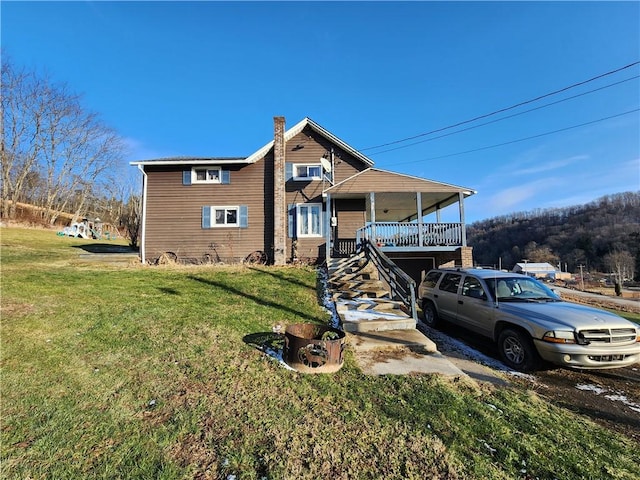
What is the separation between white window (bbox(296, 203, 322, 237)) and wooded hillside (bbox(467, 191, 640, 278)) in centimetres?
6860

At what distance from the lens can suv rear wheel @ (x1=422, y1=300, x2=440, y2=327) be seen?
7746mm

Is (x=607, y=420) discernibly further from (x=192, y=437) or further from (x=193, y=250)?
(x=193, y=250)

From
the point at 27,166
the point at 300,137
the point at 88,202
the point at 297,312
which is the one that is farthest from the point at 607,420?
the point at 88,202

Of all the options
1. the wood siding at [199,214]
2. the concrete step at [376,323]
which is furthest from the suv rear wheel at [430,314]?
the wood siding at [199,214]

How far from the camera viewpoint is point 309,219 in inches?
569

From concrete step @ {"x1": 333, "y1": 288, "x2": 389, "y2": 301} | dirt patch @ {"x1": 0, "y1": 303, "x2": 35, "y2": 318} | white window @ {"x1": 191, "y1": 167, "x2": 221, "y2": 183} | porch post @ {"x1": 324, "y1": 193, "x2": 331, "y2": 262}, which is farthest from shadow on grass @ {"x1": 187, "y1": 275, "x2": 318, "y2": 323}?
white window @ {"x1": 191, "y1": 167, "x2": 221, "y2": 183}

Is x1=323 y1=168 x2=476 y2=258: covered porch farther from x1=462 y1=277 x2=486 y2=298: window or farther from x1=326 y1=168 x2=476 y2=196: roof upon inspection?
x1=462 y1=277 x2=486 y2=298: window

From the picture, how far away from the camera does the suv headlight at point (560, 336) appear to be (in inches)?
177

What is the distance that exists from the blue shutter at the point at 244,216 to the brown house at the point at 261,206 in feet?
0.16

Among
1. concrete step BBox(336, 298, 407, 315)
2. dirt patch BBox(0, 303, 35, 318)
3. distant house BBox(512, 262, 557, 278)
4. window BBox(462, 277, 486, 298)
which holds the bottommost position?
distant house BBox(512, 262, 557, 278)

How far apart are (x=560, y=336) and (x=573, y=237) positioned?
10565 centimetres

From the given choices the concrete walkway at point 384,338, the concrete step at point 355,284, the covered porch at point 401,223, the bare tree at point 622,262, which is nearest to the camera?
the concrete walkway at point 384,338

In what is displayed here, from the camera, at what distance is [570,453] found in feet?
8.57

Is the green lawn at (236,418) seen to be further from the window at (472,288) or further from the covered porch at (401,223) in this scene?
the covered porch at (401,223)
